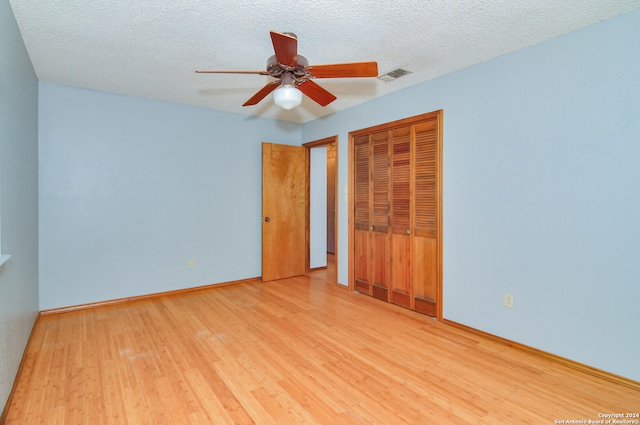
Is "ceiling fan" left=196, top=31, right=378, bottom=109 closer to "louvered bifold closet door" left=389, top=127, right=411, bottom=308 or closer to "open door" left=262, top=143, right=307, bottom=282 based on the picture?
"louvered bifold closet door" left=389, top=127, right=411, bottom=308

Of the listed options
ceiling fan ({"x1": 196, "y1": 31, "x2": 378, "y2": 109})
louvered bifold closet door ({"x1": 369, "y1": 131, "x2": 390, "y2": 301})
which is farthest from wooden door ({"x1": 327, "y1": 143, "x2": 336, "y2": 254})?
ceiling fan ({"x1": 196, "y1": 31, "x2": 378, "y2": 109})

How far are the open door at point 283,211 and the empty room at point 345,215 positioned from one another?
0.68 metres

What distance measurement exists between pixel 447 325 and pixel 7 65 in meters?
4.01

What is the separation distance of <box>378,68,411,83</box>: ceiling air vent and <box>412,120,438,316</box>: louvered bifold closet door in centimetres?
56

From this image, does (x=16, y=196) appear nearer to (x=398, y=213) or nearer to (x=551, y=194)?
(x=398, y=213)

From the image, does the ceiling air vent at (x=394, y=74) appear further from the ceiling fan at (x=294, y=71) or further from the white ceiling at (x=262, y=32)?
the ceiling fan at (x=294, y=71)

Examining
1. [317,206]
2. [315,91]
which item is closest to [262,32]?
[315,91]

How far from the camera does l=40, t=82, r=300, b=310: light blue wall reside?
336 centimetres

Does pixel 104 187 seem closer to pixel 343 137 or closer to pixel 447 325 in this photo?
pixel 343 137

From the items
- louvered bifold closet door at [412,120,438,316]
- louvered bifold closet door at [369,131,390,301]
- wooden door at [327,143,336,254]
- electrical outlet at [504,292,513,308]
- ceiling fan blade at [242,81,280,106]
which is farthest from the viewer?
wooden door at [327,143,336,254]

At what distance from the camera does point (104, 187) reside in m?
3.60

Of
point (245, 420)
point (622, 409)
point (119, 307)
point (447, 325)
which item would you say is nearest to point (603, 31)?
point (622, 409)

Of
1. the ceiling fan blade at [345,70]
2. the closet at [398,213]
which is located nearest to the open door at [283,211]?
the closet at [398,213]

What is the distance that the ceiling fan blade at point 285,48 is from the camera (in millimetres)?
1670
